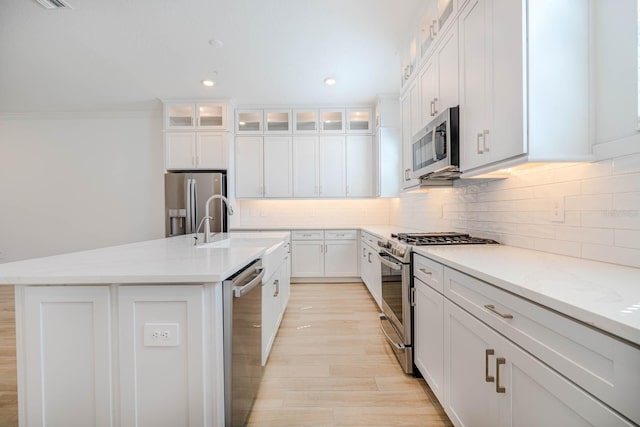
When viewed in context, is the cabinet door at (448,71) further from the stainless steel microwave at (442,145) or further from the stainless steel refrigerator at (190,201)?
the stainless steel refrigerator at (190,201)

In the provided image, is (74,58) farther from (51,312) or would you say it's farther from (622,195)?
(622,195)

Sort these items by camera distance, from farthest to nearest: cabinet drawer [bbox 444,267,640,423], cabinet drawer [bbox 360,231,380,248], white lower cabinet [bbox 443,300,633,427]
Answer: cabinet drawer [bbox 360,231,380,248] → white lower cabinet [bbox 443,300,633,427] → cabinet drawer [bbox 444,267,640,423]

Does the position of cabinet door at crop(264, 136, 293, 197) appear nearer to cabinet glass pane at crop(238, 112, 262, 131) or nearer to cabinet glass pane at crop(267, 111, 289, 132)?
cabinet glass pane at crop(267, 111, 289, 132)

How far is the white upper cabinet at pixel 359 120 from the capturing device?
4.72 m

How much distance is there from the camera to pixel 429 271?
1.68 meters

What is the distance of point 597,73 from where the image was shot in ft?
4.15

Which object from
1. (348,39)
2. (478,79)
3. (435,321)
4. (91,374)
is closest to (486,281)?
(435,321)

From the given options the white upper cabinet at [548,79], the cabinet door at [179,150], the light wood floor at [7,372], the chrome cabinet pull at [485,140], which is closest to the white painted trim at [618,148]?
the white upper cabinet at [548,79]

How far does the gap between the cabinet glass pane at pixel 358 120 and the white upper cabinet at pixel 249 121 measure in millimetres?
1487

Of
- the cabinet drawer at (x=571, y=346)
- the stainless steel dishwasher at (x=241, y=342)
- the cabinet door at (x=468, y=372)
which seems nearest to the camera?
the cabinet drawer at (x=571, y=346)

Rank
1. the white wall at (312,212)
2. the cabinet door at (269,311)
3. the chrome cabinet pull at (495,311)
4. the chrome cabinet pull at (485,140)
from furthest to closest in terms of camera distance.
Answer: the white wall at (312,212)
the cabinet door at (269,311)
the chrome cabinet pull at (485,140)
the chrome cabinet pull at (495,311)

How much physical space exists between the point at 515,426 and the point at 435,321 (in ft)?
2.19

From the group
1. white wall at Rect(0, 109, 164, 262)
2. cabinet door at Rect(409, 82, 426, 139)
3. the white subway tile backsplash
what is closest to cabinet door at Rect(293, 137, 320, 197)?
cabinet door at Rect(409, 82, 426, 139)

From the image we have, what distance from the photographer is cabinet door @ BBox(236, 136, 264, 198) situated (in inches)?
185
